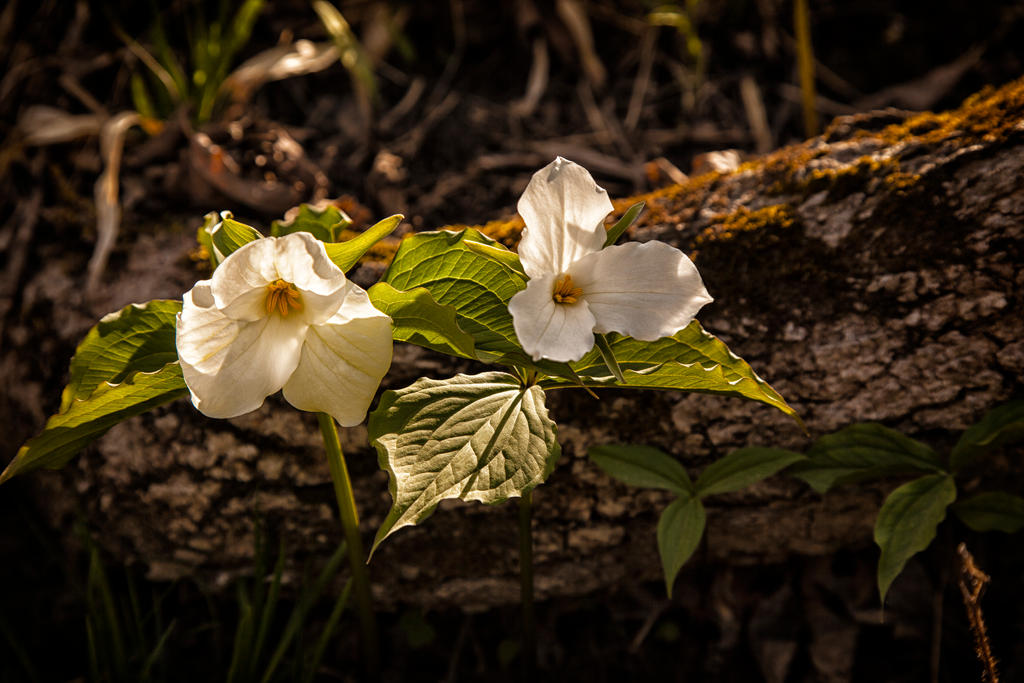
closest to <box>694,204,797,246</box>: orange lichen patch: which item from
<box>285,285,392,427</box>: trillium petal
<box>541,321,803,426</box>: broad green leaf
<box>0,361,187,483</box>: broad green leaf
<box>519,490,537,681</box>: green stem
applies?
<box>541,321,803,426</box>: broad green leaf

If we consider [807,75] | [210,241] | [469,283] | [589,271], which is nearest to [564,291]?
[589,271]

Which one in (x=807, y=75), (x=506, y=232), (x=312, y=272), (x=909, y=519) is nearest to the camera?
(x=312, y=272)

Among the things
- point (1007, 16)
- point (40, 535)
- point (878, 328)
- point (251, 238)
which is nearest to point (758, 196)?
point (878, 328)

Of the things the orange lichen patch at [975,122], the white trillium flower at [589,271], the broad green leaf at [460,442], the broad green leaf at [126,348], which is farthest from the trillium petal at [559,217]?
the orange lichen patch at [975,122]

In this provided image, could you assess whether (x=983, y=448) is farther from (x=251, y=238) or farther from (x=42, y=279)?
(x=42, y=279)

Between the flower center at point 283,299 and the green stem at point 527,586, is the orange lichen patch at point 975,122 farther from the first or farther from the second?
the flower center at point 283,299

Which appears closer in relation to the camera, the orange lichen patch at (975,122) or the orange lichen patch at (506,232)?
the orange lichen patch at (975,122)

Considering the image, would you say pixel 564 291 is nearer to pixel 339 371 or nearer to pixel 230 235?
pixel 339 371

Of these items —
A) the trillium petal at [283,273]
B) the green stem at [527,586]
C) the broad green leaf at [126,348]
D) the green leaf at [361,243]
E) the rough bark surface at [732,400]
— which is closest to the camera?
the trillium petal at [283,273]
